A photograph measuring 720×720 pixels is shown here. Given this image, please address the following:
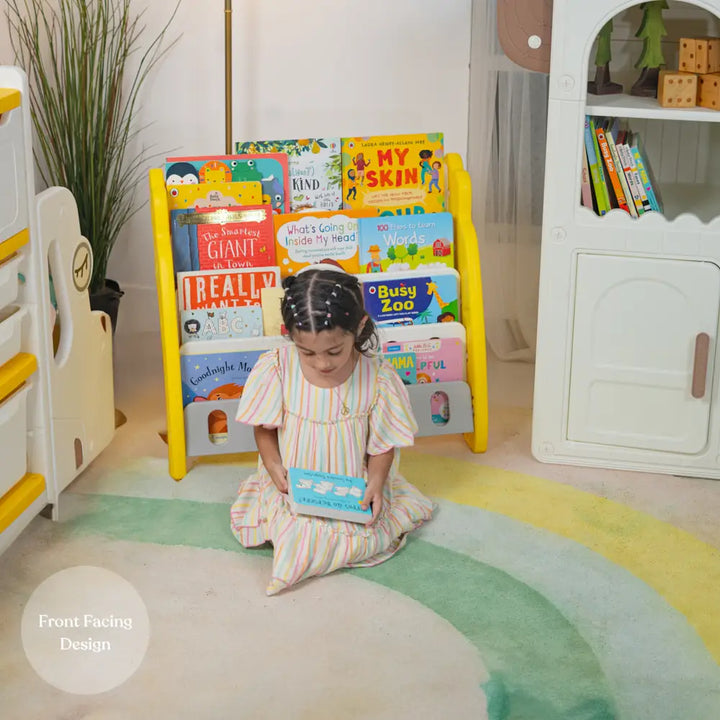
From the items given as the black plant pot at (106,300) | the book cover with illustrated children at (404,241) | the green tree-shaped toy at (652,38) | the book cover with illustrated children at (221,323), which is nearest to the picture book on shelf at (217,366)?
the book cover with illustrated children at (221,323)

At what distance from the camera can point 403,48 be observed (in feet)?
9.52

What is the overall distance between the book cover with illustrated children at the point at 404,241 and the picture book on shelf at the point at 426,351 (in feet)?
0.44

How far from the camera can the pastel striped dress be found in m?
2.02

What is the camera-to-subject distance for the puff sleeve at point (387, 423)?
6.72ft

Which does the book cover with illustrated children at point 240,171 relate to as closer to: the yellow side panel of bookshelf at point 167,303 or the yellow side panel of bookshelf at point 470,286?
the yellow side panel of bookshelf at point 167,303

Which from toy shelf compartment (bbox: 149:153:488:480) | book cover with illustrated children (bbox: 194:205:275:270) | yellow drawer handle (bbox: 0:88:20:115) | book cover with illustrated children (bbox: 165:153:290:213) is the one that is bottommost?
toy shelf compartment (bbox: 149:153:488:480)

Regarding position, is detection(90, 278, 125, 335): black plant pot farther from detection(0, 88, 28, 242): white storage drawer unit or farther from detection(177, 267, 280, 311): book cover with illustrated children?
detection(0, 88, 28, 242): white storage drawer unit

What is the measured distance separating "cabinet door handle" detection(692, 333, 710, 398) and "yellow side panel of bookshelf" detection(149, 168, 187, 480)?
40.9 inches

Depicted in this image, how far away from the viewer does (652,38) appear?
2.29 meters

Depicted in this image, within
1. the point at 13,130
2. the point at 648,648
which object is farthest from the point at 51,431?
the point at 648,648

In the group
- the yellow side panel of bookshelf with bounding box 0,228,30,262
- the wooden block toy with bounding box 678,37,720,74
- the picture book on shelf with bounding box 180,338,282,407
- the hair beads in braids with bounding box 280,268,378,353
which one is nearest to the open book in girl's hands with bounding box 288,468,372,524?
the hair beads in braids with bounding box 280,268,378,353

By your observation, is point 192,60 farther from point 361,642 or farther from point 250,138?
point 361,642

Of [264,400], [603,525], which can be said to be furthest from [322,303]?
[603,525]

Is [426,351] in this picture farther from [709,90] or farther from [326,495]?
[709,90]
